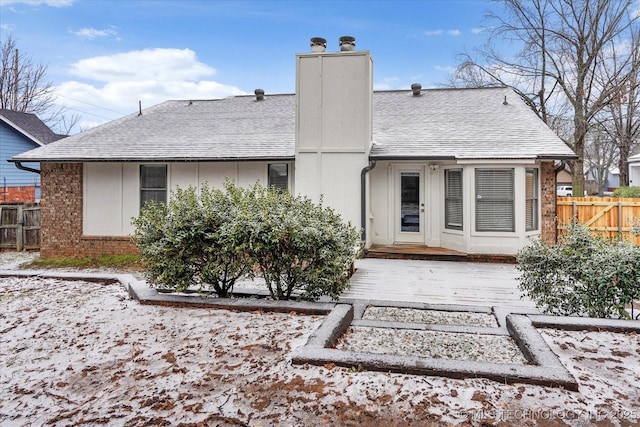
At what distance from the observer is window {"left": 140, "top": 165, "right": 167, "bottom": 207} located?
11328 millimetres

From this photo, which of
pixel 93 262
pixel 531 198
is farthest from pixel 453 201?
pixel 93 262

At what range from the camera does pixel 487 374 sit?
9.86 ft

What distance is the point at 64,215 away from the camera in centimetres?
1145

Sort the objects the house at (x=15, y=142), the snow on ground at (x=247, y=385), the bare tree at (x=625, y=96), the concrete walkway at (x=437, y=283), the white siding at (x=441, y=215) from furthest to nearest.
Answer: the house at (x=15, y=142) < the bare tree at (x=625, y=96) < the white siding at (x=441, y=215) < the concrete walkway at (x=437, y=283) < the snow on ground at (x=247, y=385)

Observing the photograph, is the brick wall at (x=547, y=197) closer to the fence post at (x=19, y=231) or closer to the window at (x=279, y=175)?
the window at (x=279, y=175)

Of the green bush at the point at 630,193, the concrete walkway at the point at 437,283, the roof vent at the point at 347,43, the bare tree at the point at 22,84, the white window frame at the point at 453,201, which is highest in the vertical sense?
the bare tree at the point at 22,84

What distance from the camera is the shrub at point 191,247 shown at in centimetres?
514

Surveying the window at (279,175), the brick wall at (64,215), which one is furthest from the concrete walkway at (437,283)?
the brick wall at (64,215)

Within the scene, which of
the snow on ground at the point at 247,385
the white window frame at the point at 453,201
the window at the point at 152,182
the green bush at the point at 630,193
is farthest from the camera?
the green bush at the point at 630,193

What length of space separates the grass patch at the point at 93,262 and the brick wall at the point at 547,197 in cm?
967

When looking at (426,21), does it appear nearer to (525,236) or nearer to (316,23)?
(316,23)

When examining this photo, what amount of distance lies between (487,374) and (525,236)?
7.68 metres

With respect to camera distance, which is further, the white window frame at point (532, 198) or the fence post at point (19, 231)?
the fence post at point (19, 231)

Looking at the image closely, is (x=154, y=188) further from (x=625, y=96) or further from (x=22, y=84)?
(x=22, y=84)
